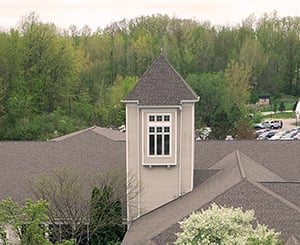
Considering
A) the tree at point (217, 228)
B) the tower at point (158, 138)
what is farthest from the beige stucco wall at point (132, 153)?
the tree at point (217, 228)

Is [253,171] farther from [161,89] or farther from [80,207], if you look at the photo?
[80,207]

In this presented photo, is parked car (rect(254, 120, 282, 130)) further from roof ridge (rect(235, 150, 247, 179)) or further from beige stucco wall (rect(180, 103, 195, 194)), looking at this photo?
beige stucco wall (rect(180, 103, 195, 194))

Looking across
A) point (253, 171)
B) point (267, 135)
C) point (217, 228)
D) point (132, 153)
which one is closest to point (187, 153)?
point (132, 153)

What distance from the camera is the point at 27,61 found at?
56031 mm

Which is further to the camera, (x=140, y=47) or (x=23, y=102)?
(x=140, y=47)

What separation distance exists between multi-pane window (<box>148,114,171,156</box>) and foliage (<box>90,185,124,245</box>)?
260 cm

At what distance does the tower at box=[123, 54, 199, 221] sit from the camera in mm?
24594

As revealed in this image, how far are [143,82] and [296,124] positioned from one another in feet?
158

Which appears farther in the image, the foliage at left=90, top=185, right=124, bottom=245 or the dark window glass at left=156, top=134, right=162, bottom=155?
the dark window glass at left=156, top=134, right=162, bottom=155

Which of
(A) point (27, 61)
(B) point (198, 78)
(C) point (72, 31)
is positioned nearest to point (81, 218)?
(A) point (27, 61)

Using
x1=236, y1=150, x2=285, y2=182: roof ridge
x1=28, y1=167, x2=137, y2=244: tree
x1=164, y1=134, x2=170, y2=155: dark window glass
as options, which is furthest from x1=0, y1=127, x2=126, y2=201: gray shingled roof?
x1=236, y1=150, x2=285, y2=182: roof ridge

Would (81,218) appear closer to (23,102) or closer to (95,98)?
(23,102)

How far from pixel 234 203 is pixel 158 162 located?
6.17 m

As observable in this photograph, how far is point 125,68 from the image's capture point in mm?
79250
